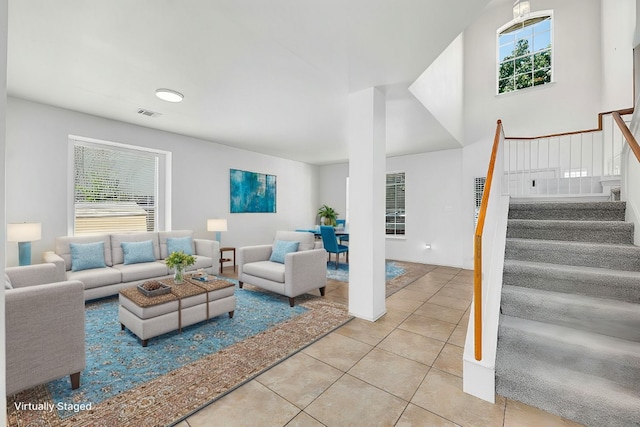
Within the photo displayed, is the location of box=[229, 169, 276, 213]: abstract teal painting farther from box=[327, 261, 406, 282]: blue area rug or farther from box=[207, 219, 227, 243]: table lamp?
box=[327, 261, 406, 282]: blue area rug

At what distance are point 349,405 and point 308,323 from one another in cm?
124

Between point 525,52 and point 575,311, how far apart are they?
5.39m

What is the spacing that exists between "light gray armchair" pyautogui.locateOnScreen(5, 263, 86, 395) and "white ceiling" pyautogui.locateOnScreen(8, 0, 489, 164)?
1.94m

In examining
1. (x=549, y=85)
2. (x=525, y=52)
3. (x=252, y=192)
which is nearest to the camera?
(x=549, y=85)

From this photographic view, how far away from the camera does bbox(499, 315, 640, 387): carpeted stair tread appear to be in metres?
1.65

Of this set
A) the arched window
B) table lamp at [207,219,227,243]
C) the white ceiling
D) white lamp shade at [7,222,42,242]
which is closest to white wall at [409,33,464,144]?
the white ceiling

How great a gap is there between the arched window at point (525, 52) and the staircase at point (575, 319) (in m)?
3.57

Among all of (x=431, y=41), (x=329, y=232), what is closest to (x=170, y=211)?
(x=329, y=232)

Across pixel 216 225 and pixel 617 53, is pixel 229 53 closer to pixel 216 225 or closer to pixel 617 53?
pixel 216 225

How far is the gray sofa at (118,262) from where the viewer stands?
11.1 feet

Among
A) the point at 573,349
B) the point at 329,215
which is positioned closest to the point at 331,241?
the point at 329,215

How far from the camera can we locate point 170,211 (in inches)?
196

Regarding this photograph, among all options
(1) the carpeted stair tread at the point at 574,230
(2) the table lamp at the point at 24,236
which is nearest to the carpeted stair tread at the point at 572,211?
(1) the carpeted stair tread at the point at 574,230

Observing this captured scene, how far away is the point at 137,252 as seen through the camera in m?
4.10
